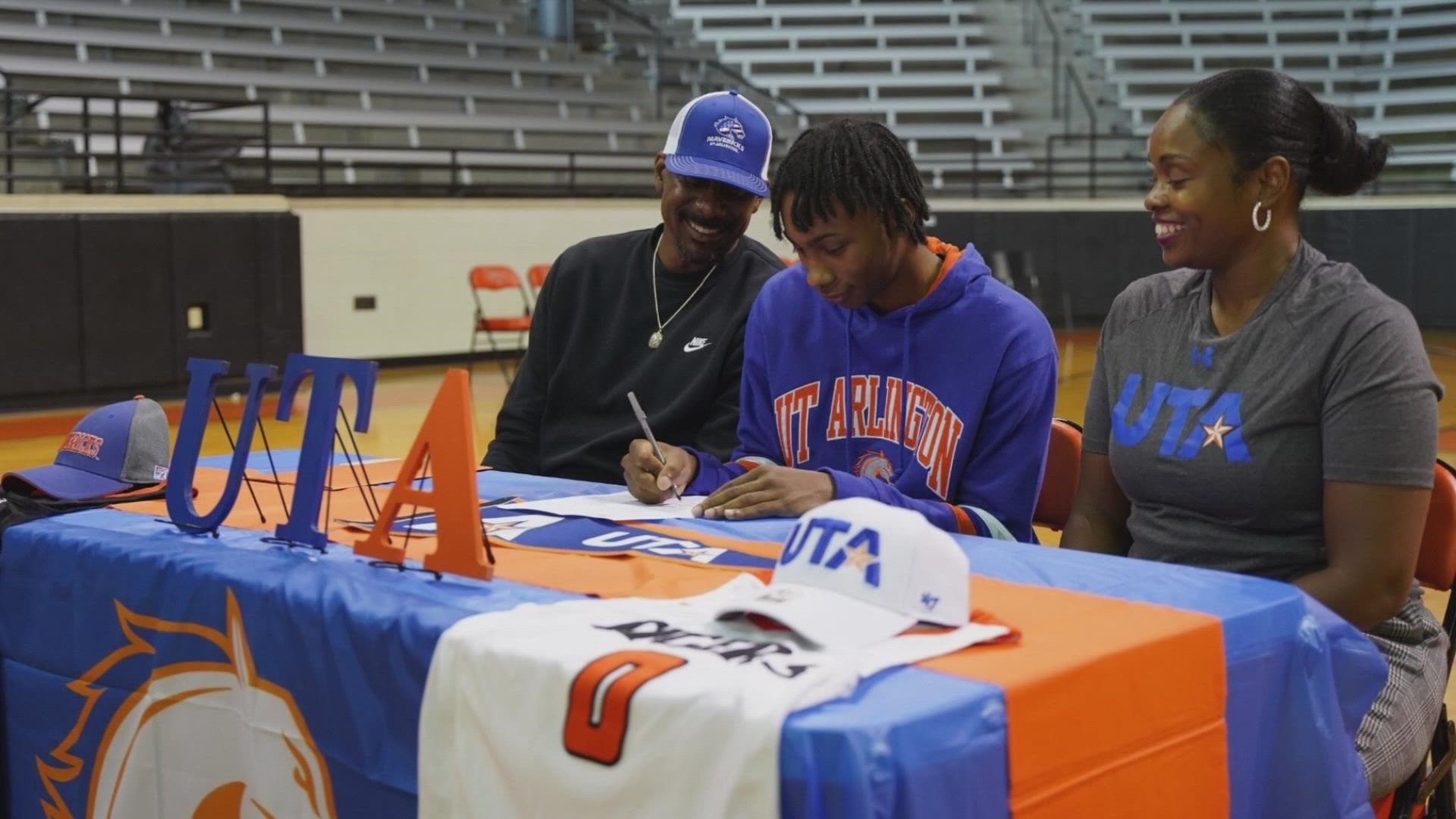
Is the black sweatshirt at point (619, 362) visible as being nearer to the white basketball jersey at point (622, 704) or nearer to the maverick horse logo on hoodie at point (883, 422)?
the maverick horse logo on hoodie at point (883, 422)

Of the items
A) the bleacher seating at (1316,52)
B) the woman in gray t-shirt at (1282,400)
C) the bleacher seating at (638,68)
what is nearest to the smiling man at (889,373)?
the woman in gray t-shirt at (1282,400)

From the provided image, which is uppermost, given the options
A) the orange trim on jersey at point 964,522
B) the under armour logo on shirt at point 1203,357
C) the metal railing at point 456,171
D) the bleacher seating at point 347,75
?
the bleacher seating at point 347,75

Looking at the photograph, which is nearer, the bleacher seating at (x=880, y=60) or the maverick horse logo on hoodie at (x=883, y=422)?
the maverick horse logo on hoodie at (x=883, y=422)

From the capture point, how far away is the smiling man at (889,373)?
6.45ft

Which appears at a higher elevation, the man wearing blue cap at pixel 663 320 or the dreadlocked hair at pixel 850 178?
the dreadlocked hair at pixel 850 178

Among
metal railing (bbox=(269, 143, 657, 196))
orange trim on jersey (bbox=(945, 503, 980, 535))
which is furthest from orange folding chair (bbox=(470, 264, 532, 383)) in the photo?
orange trim on jersey (bbox=(945, 503, 980, 535))

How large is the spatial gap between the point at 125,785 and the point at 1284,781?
122 cm

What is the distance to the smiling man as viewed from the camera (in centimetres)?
197

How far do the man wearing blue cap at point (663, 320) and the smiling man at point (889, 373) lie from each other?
387 mm

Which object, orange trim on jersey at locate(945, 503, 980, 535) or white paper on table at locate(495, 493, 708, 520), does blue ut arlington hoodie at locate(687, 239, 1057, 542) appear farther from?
white paper on table at locate(495, 493, 708, 520)

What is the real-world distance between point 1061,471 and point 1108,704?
112cm

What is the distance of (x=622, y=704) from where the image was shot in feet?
3.71

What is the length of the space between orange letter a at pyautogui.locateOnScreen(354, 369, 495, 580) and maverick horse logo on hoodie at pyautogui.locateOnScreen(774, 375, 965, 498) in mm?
717

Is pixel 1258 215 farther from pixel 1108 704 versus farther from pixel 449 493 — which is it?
pixel 449 493
